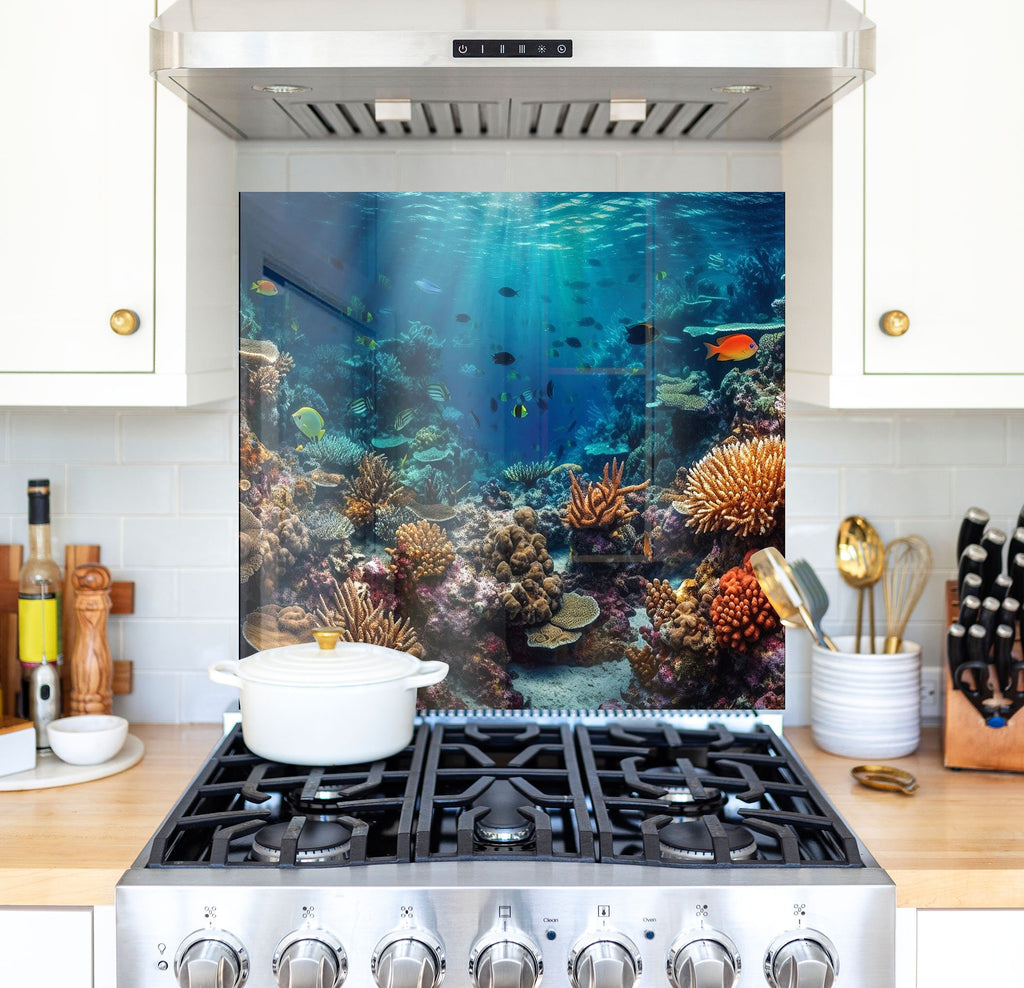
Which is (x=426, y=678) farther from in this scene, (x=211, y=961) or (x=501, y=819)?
(x=211, y=961)

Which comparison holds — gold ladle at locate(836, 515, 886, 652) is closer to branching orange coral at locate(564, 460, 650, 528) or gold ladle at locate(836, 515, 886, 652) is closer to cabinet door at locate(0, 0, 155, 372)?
branching orange coral at locate(564, 460, 650, 528)

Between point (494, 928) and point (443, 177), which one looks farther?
point (443, 177)

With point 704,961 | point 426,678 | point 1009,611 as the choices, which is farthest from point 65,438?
point 1009,611

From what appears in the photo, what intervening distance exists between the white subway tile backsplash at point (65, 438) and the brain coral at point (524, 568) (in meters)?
0.71

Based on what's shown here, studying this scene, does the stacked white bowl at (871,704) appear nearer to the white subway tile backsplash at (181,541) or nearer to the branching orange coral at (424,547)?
the branching orange coral at (424,547)

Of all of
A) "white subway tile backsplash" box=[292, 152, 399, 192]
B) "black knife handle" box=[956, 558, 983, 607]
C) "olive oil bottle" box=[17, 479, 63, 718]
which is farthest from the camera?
"white subway tile backsplash" box=[292, 152, 399, 192]

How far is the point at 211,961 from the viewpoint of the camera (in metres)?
1.44

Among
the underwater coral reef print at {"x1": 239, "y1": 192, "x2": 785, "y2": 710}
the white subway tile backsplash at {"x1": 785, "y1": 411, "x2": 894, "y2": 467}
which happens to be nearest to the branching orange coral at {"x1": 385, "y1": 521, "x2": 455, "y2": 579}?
the underwater coral reef print at {"x1": 239, "y1": 192, "x2": 785, "y2": 710}

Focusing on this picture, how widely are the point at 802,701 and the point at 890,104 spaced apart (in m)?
1.05

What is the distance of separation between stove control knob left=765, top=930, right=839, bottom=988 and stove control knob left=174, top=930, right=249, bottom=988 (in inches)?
25.7

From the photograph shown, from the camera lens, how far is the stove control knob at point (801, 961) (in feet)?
4.75

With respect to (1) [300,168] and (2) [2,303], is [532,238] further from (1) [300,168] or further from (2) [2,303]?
(2) [2,303]

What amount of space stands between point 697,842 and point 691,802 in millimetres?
123

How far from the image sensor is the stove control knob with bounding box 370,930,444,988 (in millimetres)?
1435
